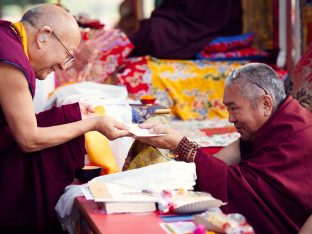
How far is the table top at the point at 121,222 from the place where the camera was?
70.1 inches

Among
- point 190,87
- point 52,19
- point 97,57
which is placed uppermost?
point 52,19

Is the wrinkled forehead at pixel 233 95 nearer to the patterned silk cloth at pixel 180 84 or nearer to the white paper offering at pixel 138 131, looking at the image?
the white paper offering at pixel 138 131

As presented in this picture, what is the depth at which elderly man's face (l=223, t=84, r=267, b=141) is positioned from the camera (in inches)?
94.7

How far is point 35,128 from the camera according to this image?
2.28m

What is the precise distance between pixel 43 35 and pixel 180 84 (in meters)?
3.11

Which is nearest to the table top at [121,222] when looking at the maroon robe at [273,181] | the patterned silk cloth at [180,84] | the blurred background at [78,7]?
the maroon robe at [273,181]

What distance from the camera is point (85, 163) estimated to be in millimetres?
2748

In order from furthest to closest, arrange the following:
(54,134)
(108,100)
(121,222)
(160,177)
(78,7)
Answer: (78,7) < (108,100) < (54,134) < (160,177) < (121,222)

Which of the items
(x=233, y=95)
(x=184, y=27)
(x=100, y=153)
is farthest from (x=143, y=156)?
(x=184, y=27)

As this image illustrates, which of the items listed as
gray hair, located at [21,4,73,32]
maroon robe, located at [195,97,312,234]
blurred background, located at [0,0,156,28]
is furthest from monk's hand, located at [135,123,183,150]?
blurred background, located at [0,0,156,28]

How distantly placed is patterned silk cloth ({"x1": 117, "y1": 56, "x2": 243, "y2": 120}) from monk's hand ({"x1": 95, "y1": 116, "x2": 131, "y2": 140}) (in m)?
2.84

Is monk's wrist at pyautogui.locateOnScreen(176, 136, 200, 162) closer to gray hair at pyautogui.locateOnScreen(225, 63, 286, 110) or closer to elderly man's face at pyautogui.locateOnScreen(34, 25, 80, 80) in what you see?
gray hair at pyautogui.locateOnScreen(225, 63, 286, 110)

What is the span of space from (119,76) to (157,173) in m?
3.31

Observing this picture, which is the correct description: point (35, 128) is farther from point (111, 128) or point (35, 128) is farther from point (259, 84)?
point (259, 84)
